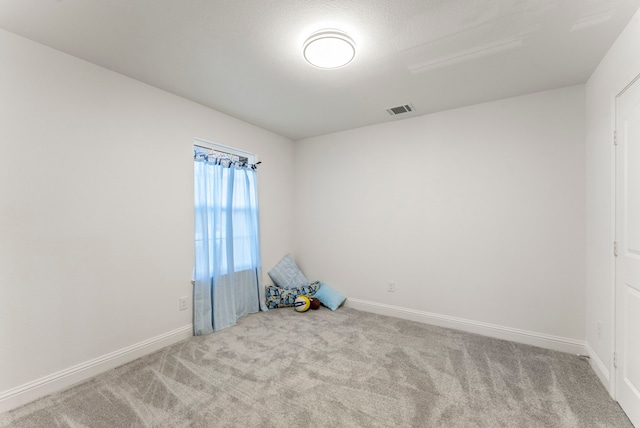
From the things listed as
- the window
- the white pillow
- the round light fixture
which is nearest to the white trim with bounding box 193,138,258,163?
the window

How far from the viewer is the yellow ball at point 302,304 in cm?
364

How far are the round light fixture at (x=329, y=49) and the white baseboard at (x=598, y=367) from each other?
294 centimetres

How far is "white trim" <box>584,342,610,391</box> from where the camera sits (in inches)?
80.0

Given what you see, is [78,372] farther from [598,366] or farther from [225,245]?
[598,366]

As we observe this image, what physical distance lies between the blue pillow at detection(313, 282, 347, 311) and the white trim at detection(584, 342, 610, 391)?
2460 mm

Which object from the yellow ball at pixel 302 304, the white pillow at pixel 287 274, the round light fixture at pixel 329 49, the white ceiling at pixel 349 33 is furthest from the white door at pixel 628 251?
the white pillow at pixel 287 274

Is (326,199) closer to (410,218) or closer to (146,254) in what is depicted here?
(410,218)

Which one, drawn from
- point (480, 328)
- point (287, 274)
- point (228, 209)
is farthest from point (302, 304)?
point (480, 328)

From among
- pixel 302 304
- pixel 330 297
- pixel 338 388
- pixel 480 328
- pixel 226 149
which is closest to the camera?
pixel 338 388

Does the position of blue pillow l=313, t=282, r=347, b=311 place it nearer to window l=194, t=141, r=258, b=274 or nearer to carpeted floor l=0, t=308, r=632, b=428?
carpeted floor l=0, t=308, r=632, b=428

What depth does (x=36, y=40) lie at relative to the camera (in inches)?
77.0

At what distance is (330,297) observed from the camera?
3.83m

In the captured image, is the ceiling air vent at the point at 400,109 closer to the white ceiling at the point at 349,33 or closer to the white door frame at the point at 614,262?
the white ceiling at the point at 349,33

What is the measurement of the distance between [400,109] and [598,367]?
2.84 metres
